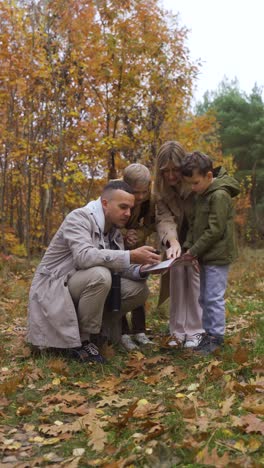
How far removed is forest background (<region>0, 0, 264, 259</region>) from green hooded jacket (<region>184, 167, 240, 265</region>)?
23.2 ft

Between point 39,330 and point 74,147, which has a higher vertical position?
point 74,147

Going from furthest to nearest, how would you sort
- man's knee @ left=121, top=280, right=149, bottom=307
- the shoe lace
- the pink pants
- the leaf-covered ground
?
the pink pants < man's knee @ left=121, top=280, right=149, bottom=307 < the shoe lace < the leaf-covered ground

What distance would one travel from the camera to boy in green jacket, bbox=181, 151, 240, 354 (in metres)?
4.67

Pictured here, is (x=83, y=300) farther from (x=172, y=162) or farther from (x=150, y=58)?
(x=150, y=58)

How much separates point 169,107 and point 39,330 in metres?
9.66

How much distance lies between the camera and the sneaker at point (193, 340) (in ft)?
16.5

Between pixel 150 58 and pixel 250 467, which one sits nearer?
pixel 250 467

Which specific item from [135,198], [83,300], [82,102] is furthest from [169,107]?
[83,300]

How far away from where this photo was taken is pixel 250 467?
2.49 meters

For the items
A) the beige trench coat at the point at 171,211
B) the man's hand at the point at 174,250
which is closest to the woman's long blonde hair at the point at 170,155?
the beige trench coat at the point at 171,211

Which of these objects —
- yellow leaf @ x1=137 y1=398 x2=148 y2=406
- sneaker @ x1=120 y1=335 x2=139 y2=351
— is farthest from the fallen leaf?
sneaker @ x1=120 y1=335 x2=139 y2=351

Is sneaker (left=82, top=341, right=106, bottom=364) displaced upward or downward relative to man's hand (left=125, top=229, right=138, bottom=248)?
downward

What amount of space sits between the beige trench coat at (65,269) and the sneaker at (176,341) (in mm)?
828

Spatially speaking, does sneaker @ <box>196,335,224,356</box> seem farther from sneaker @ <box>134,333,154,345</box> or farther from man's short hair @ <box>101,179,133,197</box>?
man's short hair @ <box>101,179,133,197</box>
